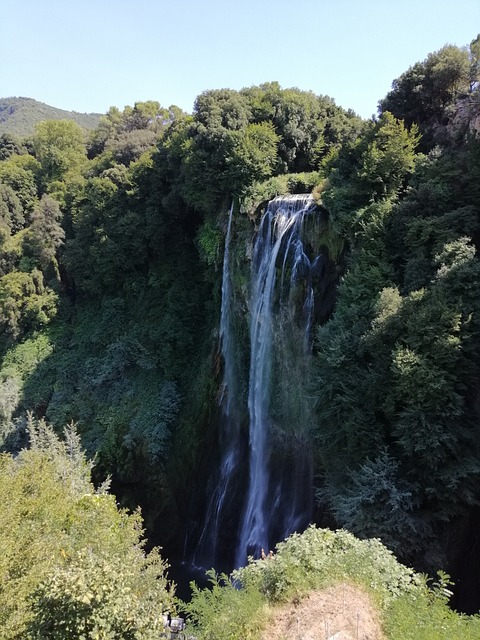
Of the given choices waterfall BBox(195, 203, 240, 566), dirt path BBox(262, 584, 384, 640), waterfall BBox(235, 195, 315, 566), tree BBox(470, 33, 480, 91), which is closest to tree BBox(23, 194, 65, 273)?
waterfall BBox(195, 203, 240, 566)

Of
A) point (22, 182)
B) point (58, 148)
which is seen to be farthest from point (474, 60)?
point (58, 148)

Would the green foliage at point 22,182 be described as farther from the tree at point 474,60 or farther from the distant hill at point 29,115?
the distant hill at point 29,115

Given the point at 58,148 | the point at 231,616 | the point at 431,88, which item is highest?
the point at 431,88

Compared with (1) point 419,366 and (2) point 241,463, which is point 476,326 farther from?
(2) point 241,463

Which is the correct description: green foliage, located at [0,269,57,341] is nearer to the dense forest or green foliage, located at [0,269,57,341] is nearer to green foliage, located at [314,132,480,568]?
the dense forest

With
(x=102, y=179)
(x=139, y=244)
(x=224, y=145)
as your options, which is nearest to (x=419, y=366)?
(x=224, y=145)

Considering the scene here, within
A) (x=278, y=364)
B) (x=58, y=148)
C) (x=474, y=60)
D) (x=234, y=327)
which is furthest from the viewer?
(x=58, y=148)

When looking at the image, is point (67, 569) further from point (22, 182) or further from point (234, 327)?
point (22, 182)
